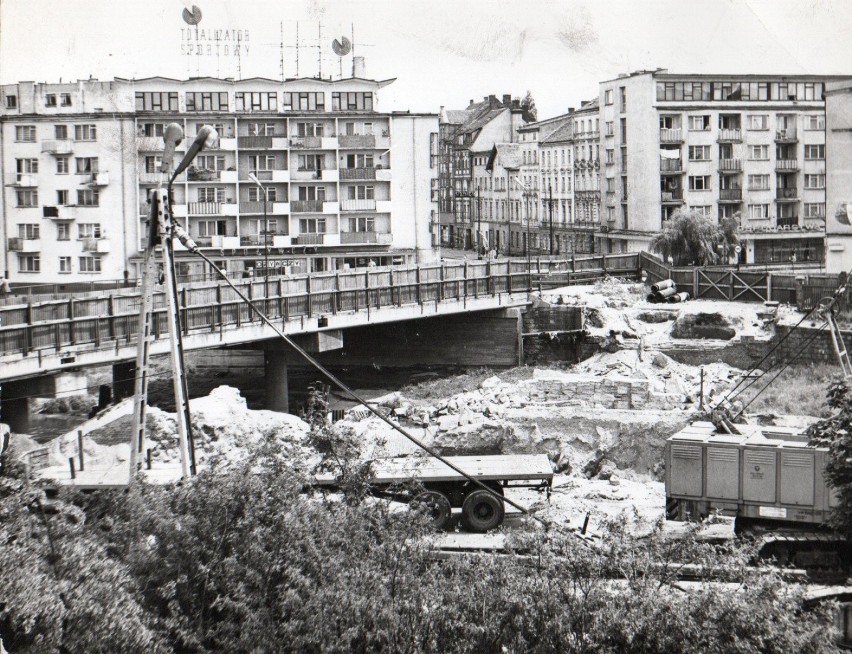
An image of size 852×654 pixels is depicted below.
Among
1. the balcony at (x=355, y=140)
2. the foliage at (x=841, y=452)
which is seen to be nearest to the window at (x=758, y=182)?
the balcony at (x=355, y=140)

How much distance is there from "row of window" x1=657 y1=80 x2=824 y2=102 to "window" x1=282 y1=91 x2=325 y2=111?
70.3 feet

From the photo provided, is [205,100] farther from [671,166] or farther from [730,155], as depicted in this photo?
[730,155]

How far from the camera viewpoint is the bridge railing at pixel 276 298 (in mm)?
37375

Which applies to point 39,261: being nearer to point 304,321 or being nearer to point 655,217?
point 304,321

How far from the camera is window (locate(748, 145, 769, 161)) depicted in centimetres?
7750

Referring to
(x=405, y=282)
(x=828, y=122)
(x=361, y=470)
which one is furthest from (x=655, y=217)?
(x=361, y=470)

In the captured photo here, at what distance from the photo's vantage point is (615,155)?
80.2 m

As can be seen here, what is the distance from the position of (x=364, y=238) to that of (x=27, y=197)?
20.3 meters

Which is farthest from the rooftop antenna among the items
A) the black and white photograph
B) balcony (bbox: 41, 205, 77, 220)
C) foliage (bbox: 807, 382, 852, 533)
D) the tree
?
foliage (bbox: 807, 382, 852, 533)

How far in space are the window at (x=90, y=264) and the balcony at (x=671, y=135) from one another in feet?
117

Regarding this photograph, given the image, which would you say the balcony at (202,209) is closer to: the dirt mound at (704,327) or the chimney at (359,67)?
the chimney at (359,67)

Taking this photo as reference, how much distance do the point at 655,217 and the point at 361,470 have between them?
58.0 metres

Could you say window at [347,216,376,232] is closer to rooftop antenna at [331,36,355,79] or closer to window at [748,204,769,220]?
rooftop antenna at [331,36,355,79]

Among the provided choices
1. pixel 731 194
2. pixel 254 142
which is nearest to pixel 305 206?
pixel 254 142
